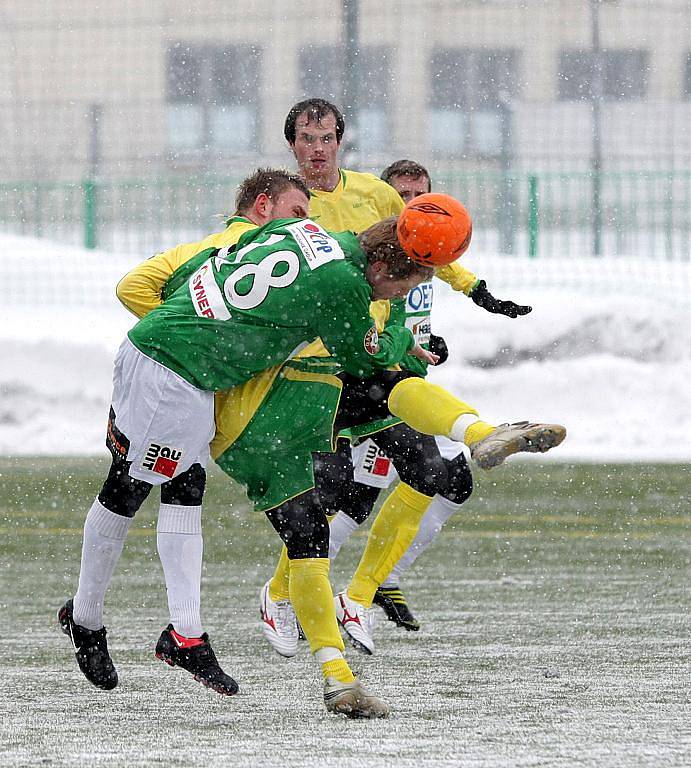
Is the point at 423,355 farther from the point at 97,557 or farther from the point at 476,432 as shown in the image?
the point at 97,557

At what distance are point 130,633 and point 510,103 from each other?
40.5ft

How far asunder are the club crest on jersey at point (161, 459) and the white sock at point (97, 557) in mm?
311

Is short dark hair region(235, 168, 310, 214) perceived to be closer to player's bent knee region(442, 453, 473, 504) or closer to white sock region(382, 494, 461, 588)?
player's bent knee region(442, 453, 473, 504)

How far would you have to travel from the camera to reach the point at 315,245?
14.5 ft

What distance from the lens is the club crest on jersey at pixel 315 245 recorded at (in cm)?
Result: 439

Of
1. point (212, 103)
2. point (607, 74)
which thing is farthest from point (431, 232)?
point (607, 74)

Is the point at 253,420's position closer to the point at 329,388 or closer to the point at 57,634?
the point at 329,388

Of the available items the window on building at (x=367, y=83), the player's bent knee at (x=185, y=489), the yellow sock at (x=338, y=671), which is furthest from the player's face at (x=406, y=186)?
the window on building at (x=367, y=83)

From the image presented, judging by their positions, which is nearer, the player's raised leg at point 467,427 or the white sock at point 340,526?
the player's raised leg at point 467,427

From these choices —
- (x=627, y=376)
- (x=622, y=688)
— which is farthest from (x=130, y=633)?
(x=627, y=376)

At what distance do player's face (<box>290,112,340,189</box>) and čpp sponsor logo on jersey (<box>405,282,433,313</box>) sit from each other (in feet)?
1.99

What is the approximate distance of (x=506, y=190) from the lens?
55.7 ft

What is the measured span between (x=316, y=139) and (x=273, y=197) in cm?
89

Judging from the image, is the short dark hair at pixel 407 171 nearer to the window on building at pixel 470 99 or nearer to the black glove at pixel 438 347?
the black glove at pixel 438 347
